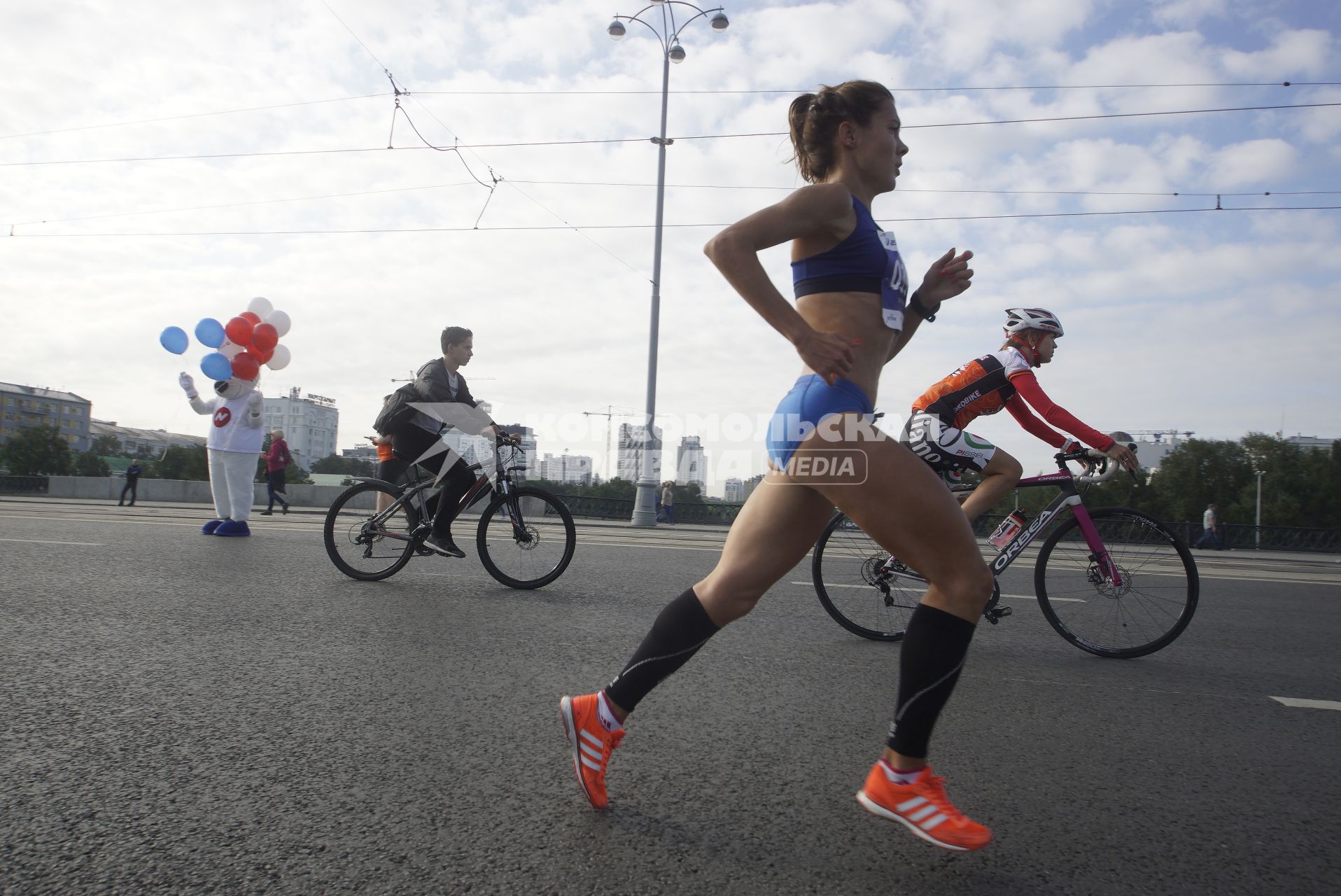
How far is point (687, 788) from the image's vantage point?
2.19 meters

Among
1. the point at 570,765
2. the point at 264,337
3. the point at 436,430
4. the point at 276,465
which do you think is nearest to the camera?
the point at 570,765

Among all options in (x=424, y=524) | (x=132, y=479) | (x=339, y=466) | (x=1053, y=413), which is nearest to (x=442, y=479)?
(x=424, y=524)

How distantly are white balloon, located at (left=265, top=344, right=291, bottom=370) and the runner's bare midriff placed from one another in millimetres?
9571

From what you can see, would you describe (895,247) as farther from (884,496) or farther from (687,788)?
(687,788)

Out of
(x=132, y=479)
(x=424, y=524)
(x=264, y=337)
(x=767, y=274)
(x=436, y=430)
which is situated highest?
(x=264, y=337)

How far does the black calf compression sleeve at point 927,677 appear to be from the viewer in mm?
1984

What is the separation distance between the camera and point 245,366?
31.8 feet

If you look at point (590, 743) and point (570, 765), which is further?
point (570, 765)

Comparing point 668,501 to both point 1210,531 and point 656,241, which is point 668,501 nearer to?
point 656,241

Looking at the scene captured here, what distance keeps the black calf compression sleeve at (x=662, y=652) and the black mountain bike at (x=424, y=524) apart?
363 cm

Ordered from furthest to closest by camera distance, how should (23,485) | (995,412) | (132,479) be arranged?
(23,485), (132,479), (995,412)

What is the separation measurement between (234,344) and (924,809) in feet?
32.7

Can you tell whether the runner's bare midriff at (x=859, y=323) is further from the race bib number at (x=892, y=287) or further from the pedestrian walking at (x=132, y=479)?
the pedestrian walking at (x=132, y=479)

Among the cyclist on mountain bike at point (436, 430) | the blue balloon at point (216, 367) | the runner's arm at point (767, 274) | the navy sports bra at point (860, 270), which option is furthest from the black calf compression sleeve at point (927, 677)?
the blue balloon at point (216, 367)
